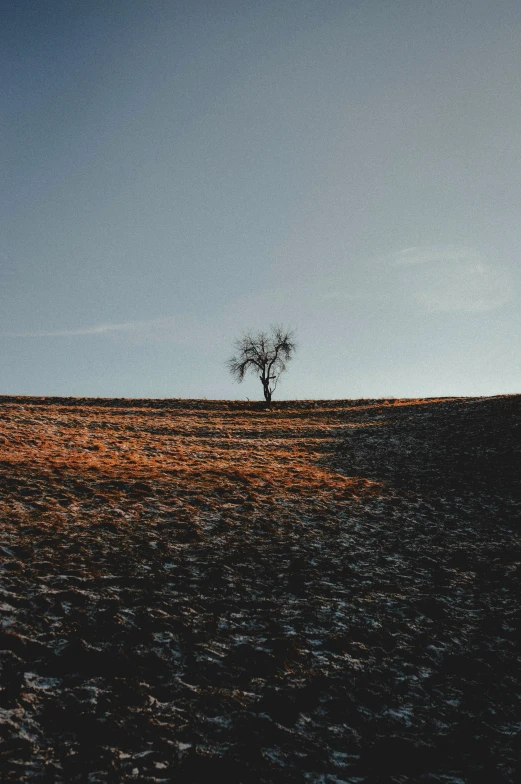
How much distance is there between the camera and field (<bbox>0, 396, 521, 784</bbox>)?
493 cm

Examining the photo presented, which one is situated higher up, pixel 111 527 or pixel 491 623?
pixel 111 527

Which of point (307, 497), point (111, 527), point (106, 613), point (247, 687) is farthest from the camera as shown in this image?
point (307, 497)

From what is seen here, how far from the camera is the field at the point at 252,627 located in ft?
16.2

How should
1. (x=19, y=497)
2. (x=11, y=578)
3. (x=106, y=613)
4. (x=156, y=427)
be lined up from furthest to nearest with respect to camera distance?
(x=156, y=427), (x=19, y=497), (x=11, y=578), (x=106, y=613)

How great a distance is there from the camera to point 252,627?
24.3 ft

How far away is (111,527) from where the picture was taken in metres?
11.0

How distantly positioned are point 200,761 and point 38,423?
87.2 feet

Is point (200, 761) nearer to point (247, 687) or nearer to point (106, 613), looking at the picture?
point (247, 687)

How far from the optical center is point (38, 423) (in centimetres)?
2761

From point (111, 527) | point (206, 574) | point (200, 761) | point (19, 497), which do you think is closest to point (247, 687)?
point (200, 761)

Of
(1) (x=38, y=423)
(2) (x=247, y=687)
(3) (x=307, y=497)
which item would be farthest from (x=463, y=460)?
(1) (x=38, y=423)

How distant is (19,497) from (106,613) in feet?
22.6

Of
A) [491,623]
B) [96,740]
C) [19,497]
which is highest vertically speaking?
[19,497]

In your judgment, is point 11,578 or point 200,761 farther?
point 11,578
